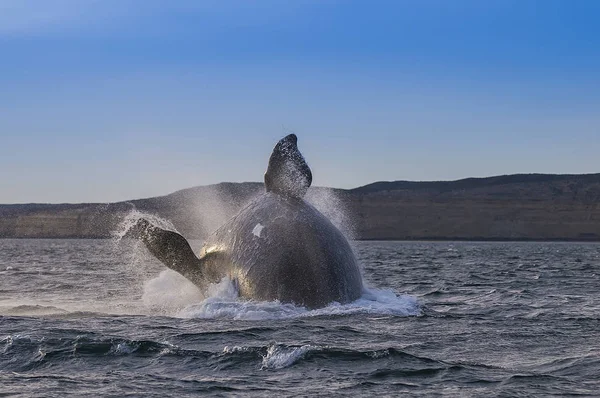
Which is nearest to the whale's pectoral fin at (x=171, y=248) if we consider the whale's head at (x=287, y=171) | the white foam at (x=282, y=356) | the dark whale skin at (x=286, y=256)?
the dark whale skin at (x=286, y=256)

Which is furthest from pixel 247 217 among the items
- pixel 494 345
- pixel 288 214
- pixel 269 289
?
pixel 494 345

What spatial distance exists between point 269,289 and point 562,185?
178 meters

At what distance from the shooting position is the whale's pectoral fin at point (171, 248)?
60.6ft

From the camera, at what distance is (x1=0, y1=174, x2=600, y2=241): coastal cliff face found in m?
166

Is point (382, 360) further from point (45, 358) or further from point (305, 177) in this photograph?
point (305, 177)

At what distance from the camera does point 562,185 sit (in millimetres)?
186375

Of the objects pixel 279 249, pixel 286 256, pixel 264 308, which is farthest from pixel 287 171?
pixel 264 308

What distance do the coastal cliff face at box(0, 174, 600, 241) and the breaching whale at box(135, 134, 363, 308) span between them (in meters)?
133

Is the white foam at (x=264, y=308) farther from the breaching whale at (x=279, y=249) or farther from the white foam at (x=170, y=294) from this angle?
the white foam at (x=170, y=294)

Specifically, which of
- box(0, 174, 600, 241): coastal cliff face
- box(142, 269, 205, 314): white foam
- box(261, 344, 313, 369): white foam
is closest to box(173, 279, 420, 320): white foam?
box(142, 269, 205, 314): white foam

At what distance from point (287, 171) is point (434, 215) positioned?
156m

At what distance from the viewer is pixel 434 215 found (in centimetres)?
17338

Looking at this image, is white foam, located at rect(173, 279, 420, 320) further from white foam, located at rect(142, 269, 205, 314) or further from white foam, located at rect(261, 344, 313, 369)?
white foam, located at rect(261, 344, 313, 369)

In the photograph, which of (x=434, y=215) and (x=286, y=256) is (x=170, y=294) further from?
(x=434, y=215)
